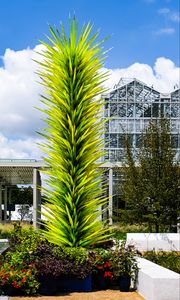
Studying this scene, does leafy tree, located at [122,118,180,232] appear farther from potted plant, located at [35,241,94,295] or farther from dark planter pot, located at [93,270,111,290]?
potted plant, located at [35,241,94,295]

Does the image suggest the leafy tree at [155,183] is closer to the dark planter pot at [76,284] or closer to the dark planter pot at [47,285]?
the dark planter pot at [76,284]

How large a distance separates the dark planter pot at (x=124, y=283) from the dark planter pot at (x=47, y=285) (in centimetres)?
119

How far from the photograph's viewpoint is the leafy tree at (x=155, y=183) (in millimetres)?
17375

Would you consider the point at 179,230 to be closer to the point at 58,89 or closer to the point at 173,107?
the point at 58,89

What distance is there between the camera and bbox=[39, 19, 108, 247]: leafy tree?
9.15 m

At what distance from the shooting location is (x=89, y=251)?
30.7ft

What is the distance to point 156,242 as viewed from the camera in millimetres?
16188

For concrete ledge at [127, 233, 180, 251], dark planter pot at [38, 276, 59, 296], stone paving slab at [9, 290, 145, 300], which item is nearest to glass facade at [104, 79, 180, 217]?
concrete ledge at [127, 233, 180, 251]

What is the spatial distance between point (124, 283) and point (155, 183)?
8805 mm

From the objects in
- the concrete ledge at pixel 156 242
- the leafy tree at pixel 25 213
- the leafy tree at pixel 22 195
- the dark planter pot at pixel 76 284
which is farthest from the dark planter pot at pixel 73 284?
the leafy tree at pixel 22 195

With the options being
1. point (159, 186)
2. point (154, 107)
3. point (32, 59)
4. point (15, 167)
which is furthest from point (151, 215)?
point (154, 107)

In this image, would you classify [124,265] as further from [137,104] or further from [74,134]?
[137,104]

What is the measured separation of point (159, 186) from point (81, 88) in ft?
29.1

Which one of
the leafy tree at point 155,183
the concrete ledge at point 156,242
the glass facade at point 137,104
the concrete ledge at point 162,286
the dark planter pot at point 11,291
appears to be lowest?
the concrete ledge at point 156,242
